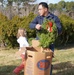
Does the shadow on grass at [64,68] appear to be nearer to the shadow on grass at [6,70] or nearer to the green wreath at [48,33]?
the shadow on grass at [6,70]

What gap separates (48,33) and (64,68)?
8.37 ft

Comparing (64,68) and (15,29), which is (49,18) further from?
(15,29)

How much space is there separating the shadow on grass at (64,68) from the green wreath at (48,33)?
6.31 ft

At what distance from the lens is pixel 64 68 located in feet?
21.9

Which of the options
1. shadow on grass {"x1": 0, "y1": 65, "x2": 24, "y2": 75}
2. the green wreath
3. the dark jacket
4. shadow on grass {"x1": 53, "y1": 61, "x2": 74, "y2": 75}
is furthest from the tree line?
the green wreath

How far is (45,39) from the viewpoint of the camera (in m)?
4.33

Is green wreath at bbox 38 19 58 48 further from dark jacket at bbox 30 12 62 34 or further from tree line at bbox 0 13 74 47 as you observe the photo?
tree line at bbox 0 13 74 47

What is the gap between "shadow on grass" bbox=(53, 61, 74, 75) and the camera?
6101 mm

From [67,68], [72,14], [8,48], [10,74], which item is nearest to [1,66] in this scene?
[10,74]

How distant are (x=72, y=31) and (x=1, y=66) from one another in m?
5.54

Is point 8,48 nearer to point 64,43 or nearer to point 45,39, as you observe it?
point 64,43

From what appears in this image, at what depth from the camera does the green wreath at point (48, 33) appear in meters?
4.33

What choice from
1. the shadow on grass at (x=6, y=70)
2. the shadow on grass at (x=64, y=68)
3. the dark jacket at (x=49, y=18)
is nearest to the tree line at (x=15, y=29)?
the shadow on grass at (x=64, y=68)

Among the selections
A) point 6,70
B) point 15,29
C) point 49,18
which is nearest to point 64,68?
point 6,70
